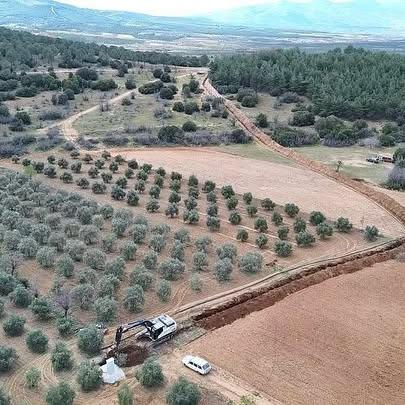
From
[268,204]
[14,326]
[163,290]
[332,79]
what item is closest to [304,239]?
[268,204]

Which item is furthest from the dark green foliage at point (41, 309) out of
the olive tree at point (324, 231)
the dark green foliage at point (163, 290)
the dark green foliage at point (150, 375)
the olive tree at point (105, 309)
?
the olive tree at point (324, 231)

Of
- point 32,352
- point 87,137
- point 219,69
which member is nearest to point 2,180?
point 87,137

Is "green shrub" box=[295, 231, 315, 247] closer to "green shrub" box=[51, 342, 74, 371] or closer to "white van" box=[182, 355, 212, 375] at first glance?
"white van" box=[182, 355, 212, 375]

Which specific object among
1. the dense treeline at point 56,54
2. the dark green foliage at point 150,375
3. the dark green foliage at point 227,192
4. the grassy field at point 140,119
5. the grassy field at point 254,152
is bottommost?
the grassy field at point 254,152

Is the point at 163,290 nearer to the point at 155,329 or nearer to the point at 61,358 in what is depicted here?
the point at 155,329

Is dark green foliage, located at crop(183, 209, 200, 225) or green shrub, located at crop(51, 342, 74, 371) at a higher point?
green shrub, located at crop(51, 342, 74, 371)

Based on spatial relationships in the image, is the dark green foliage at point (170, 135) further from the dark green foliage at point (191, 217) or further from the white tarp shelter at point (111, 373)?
the white tarp shelter at point (111, 373)

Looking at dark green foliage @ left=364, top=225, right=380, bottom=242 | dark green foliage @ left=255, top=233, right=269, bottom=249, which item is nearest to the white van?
dark green foliage @ left=255, top=233, right=269, bottom=249
